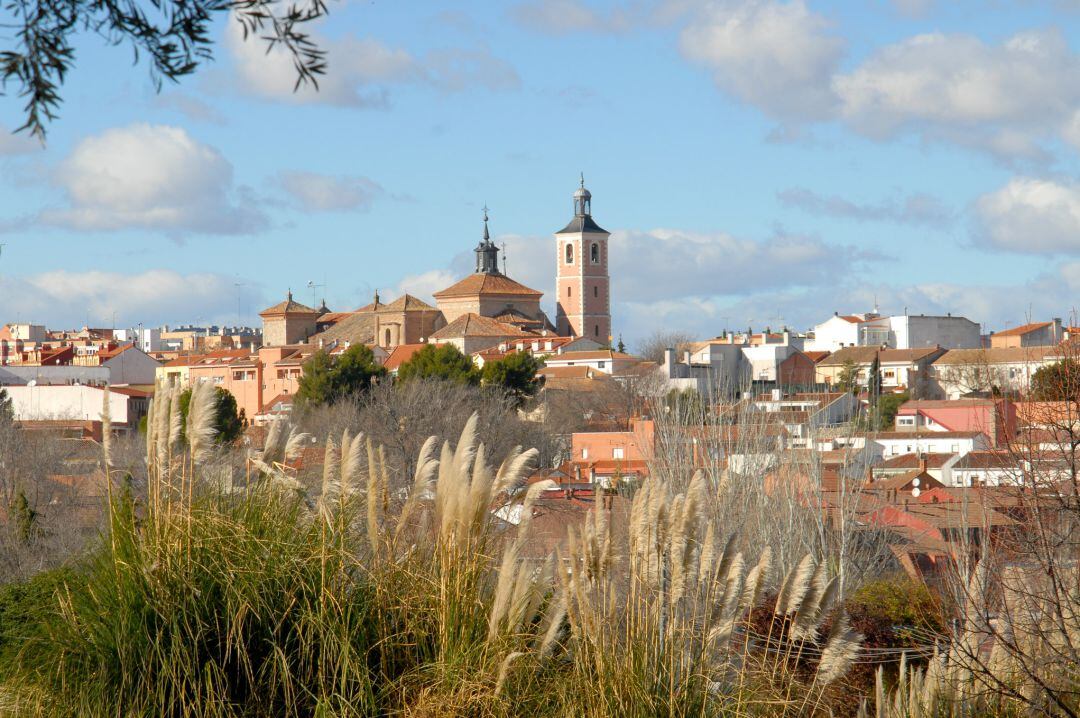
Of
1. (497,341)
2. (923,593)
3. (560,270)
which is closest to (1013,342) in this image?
(497,341)

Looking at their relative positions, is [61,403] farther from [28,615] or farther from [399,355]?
[28,615]

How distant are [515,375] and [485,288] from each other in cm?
3419

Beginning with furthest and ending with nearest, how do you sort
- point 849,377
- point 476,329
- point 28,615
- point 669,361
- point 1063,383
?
1. point 476,329
2. point 849,377
3. point 669,361
4. point 1063,383
5. point 28,615

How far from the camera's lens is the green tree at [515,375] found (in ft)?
172

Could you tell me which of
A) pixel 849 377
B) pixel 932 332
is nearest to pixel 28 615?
pixel 849 377

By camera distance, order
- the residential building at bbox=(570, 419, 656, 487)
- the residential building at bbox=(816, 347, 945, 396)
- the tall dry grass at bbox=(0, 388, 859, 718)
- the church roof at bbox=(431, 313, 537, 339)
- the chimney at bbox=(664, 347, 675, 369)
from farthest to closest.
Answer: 1. the church roof at bbox=(431, 313, 537, 339)
2. the residential building at bbox=(816, 347, 945, 396)
3. the chimney at bbox=(664, 347, 675, 369)
4. the residential building at bbox=(570, 419, 656, 487)
5. the tall dry grass at bbox=(0, 388, 859, 718)

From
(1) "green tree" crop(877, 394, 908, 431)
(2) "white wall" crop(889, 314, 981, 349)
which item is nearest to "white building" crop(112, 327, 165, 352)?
(2) "white wall" crop(889, 314, 981, 349)

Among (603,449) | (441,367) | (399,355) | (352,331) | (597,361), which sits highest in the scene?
(352,331)

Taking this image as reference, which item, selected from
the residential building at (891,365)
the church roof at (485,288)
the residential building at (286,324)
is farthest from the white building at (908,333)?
the residential building at (286,324)

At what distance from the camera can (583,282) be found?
328 feet

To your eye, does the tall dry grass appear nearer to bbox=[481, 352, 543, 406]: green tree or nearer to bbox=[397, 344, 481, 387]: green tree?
bbox=[397, 344, 481, 387]: green tree

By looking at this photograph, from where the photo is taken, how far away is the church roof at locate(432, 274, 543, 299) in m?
86.9

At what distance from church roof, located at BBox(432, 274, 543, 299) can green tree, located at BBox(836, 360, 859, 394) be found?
24.5 m

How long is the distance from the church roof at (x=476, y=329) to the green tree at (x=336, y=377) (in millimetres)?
22207
